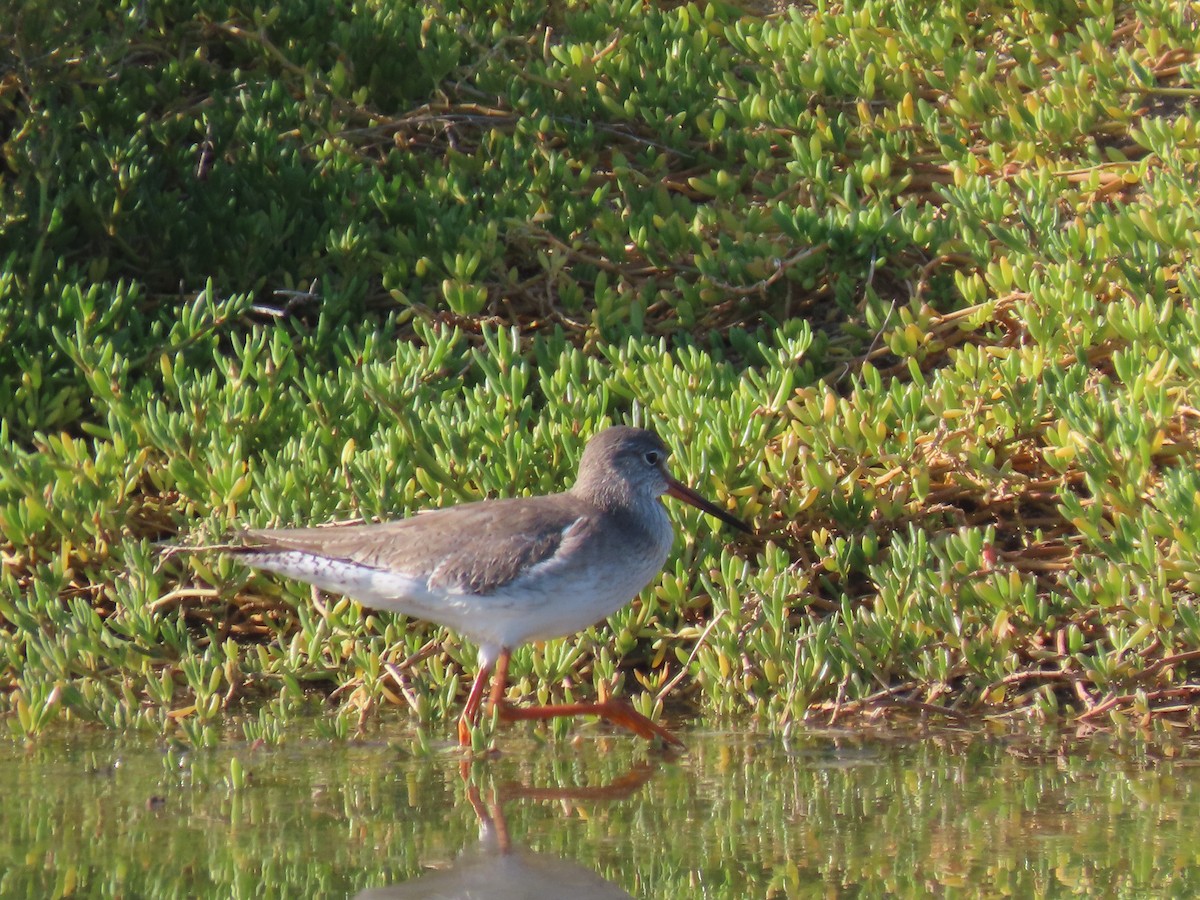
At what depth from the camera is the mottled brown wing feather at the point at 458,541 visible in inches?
224

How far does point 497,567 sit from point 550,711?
0.54m

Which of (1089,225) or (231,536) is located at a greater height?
(1089,225)

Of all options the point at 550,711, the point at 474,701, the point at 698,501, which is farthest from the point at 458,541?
the point at 698,501

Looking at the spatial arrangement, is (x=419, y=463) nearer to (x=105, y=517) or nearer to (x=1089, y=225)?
(x=105, y=517)

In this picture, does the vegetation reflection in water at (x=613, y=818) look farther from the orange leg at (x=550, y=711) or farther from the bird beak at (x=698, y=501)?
the bird beak at (x=698, y=501)

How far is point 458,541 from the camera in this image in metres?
5.80

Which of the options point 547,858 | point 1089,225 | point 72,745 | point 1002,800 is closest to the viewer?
point 547,858

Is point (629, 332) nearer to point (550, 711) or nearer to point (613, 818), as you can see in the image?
point (550, 711)

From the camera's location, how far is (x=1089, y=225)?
298 inches

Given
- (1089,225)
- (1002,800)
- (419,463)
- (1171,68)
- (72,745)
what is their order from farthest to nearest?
(1171,68) → (1089,225) → (419,463) → (72,745) → (1002,800)

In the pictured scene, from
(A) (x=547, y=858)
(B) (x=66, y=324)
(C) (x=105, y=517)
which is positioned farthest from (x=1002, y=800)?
(B) (x=66, y=324)

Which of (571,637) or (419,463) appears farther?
(419,463)

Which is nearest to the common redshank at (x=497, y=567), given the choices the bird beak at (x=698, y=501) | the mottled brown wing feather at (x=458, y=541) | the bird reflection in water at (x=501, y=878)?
the mottled brown wing feather at (x=458, y=541)

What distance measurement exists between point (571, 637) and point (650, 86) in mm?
3899
